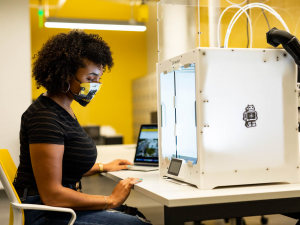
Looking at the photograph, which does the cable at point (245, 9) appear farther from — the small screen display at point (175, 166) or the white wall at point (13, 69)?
the white wall at point (13, 69)

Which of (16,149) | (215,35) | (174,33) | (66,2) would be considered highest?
(66,2)

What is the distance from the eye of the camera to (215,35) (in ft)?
4.54

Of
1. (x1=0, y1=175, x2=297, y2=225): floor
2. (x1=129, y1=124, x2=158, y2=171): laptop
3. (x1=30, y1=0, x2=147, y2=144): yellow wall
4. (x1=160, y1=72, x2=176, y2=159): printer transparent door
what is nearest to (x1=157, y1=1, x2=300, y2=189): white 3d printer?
(x1=160, y1=72, x2=176, y2=159): printer transparent door

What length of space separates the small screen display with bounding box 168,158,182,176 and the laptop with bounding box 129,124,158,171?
0.44m

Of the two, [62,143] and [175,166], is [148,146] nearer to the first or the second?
[175,166]

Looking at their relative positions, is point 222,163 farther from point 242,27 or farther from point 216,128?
point 242,27

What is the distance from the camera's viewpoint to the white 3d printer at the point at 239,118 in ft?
3.69

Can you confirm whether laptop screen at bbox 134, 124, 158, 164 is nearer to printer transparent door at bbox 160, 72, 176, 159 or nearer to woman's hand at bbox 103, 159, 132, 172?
woman's hand at bbox 103, 159, 132, 172

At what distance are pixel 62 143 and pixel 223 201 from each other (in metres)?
0.58

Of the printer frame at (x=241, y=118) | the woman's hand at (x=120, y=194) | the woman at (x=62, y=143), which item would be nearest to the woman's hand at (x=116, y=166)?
the woman at (x=62, y=143)

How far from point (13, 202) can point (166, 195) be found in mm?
533

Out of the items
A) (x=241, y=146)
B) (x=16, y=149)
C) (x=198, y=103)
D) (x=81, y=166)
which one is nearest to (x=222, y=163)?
(x=241, y=146)

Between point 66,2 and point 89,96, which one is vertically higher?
point 66,2

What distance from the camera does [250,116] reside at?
117 centimetres
